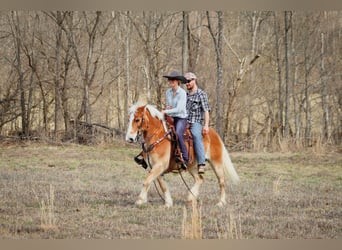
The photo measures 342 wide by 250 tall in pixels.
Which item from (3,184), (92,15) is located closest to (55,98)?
(92,15)

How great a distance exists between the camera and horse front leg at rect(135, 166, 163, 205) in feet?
19.3

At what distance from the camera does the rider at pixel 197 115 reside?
6.13 meters

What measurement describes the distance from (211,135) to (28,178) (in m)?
2.23

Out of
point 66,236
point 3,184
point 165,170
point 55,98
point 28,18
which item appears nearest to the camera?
point 66,236

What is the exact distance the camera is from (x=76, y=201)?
20.2ft

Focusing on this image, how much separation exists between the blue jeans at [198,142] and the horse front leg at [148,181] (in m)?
0.43

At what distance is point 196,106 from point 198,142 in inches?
14.6

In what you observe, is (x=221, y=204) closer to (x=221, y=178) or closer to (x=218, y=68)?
(x=221, y=178)

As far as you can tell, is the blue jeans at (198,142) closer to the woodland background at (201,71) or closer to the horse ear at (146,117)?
the horse ear at (146,117)

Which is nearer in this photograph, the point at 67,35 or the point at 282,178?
the point at 282,178

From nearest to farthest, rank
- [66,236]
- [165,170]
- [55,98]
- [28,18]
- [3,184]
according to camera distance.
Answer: [66,236] → [165,170] → [3,184] → [28,18] → [55,98]

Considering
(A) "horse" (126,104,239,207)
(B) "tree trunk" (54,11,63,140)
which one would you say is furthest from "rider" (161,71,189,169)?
(B) "tree trunk" (54,11,63,140)

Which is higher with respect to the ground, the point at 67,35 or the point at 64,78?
the point at 67,35

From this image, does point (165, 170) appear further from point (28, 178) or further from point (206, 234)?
point (28, 178)
